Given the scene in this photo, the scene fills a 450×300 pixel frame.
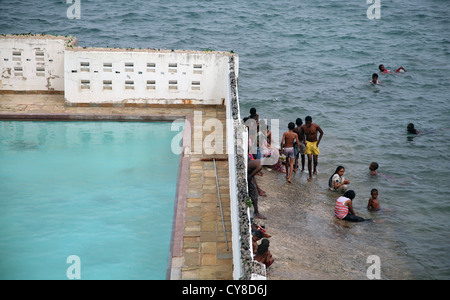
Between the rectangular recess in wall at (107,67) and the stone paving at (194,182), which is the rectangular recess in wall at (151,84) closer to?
the stone paving at (194,182)

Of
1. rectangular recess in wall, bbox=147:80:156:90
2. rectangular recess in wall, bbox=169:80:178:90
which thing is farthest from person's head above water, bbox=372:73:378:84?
rectangular recess in wall, bbox=147:80:156:90

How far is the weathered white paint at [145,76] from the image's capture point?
1560 cm

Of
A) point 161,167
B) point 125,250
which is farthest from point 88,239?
point 161,167

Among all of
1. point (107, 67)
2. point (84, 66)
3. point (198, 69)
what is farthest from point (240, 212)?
point (84, 66)

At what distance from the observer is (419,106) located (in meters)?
25.3

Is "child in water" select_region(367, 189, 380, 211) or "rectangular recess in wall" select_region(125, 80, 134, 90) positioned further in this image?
"rectangular recess in wall" select_region(125, 80, 134, 90)

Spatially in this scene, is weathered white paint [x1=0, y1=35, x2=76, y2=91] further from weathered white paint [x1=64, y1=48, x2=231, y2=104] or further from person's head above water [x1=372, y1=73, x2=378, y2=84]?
person's head above water [x1=372, y1=73, x2=378, y2=84]

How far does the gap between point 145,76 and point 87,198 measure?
4.81 metres

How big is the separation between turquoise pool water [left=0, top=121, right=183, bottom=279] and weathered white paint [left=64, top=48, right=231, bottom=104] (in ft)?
3.26

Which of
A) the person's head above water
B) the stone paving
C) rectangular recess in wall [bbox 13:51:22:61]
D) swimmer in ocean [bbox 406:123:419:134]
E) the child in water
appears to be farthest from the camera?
the person's head above water

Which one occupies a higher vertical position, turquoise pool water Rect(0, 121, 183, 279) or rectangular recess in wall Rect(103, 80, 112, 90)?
rectangular recess in wall Rect(103, 80, 112, 90)

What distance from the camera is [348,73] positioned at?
2956 centimetres

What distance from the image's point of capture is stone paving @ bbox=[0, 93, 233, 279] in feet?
32.4

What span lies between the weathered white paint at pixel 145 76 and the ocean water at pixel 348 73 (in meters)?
4.03
